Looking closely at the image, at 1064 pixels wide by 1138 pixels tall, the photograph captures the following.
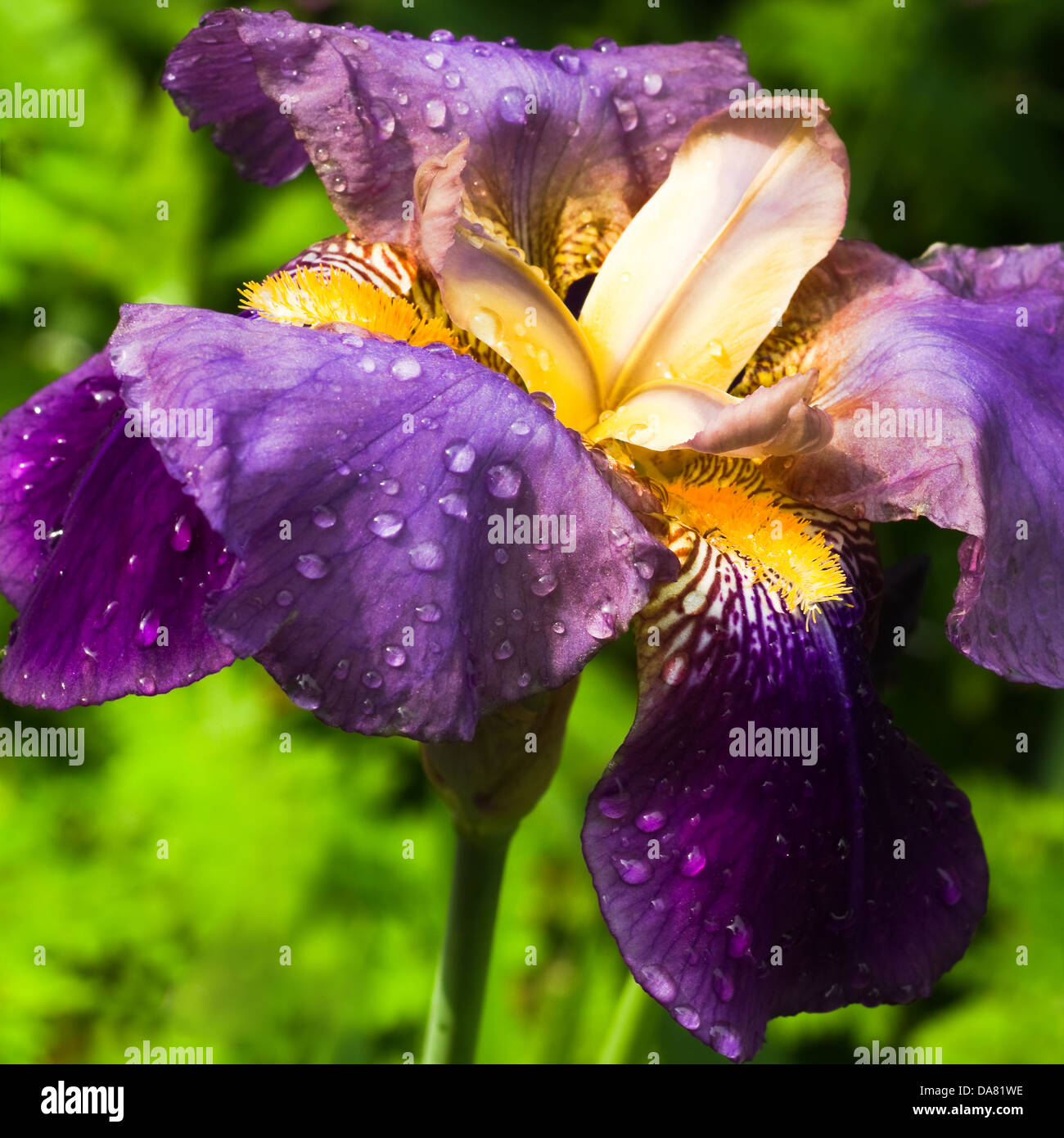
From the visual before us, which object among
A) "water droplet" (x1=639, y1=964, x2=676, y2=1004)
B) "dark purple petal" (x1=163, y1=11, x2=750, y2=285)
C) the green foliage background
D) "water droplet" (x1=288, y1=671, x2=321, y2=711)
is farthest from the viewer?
the green foliage background

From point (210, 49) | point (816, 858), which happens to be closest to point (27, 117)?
point (210, 49)

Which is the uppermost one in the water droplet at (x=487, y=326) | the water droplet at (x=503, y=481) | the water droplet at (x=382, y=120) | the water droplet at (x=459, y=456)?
the water droplet at (x=382, y=120)

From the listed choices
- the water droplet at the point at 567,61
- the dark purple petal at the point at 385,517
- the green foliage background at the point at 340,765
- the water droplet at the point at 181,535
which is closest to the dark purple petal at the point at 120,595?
the water droplet at the point at 181,535

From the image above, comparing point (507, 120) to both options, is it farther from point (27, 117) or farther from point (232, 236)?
point (232, 236)

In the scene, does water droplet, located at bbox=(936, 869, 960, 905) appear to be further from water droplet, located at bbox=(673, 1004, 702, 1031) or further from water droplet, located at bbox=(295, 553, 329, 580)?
water droplet, located at bbox=(295, 553, 329, 580)

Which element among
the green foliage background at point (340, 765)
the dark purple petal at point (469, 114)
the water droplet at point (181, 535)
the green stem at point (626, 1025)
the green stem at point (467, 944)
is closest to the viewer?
the water droplet at point (181, 535)

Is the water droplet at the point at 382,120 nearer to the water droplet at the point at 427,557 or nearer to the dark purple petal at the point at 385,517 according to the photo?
the dark purple petal at the point at 385,517

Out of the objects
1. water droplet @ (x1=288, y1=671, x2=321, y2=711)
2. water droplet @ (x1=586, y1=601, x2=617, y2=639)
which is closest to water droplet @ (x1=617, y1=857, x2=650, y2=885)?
water droplet @ (x1=586, y1=601, x2=617, y2=639)
